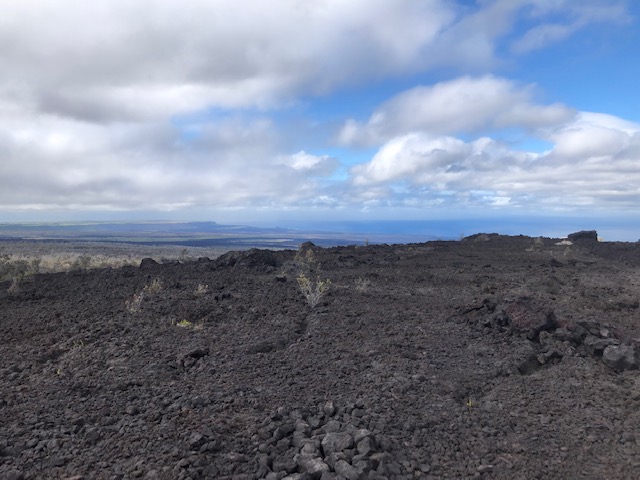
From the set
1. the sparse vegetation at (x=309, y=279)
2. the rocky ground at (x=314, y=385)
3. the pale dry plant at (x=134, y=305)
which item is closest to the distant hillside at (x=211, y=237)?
the sparse vegetation at (x=309, y=279)

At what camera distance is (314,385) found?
270 inches

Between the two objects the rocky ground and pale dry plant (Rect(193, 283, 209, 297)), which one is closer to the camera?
the rocky ground

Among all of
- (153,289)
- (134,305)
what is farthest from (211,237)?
(134,305)

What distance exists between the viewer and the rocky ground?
4.94 metres

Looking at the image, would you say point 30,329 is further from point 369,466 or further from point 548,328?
point 548,328

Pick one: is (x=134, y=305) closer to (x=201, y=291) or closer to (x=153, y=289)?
(x=153, y=289)

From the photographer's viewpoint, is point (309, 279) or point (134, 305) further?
point (309, 279)

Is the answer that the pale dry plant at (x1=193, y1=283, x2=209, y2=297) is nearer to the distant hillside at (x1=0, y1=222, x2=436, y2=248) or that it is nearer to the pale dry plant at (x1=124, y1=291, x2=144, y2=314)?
the pale dry plant at (x1=124, y1=291, x2=144, y2=314)

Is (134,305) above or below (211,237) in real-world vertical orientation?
below

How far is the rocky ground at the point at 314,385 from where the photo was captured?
4.94 meters

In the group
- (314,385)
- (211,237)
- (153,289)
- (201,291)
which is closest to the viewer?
(314,385)

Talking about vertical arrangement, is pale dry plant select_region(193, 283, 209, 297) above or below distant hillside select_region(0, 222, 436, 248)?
below

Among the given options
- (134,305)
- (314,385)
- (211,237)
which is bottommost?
(314,385)

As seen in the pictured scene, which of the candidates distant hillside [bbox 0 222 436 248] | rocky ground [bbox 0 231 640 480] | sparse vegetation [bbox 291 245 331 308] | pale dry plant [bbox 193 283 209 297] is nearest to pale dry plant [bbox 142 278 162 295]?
rocky ground [bbox 0 231 640 480]
